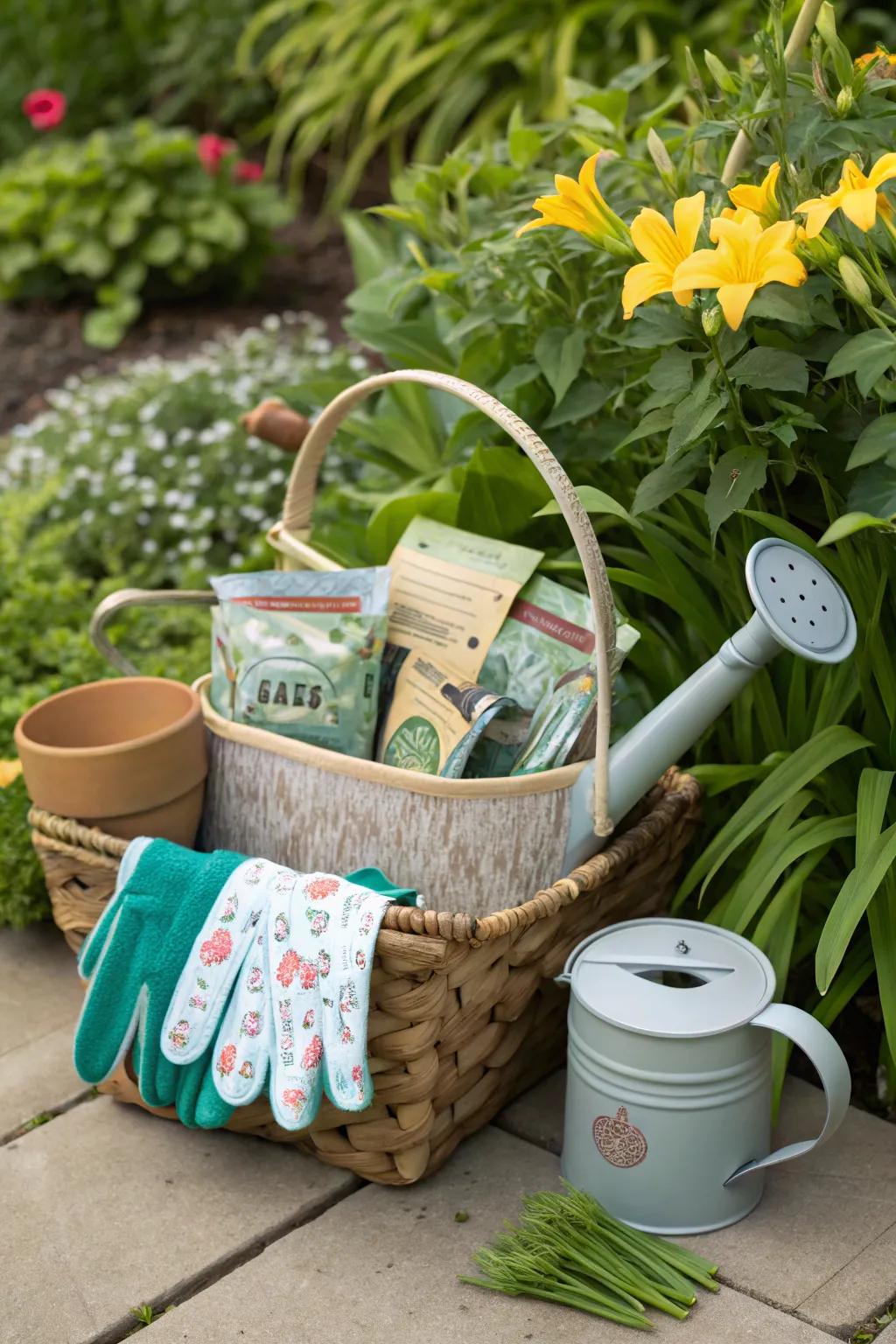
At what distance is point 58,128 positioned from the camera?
5430 millimetres

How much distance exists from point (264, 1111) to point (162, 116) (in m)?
4.70

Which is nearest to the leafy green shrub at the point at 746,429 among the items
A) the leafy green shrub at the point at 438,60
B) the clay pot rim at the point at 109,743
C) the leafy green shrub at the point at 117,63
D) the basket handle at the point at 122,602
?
the basket handle at the point at 122,602

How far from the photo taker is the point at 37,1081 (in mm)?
1890

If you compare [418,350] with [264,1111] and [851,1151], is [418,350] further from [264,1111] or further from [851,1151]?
[851,1151]

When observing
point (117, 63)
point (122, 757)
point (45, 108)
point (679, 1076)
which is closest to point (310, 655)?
point (122, 757)

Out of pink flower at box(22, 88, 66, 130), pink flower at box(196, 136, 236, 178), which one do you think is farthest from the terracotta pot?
pink flower at box(22, 88, 66, 130)

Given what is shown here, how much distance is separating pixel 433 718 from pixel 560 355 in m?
0.53

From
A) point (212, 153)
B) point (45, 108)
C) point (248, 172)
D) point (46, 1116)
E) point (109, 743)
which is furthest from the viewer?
point (45, 108)

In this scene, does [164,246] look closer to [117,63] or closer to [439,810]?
[117,63]

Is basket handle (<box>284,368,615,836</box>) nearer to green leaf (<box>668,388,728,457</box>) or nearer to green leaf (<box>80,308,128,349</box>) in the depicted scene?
green leaf (<box>668,388,728,457</box>)

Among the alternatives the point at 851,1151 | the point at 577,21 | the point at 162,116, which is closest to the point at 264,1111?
the point at 851,1151

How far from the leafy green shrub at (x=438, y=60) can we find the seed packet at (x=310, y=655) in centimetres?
242

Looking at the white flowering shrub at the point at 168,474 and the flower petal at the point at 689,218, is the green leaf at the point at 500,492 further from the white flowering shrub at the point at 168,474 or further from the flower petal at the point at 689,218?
the white flowering shrub at the point at 168,474

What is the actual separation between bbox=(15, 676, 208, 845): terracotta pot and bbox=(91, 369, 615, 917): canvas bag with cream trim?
0.25 feet
